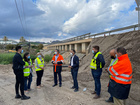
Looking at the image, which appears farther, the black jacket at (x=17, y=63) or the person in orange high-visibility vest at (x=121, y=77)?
the black jacket at (x=17, y=63)

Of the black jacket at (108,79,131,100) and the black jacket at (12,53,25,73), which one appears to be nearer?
the black jacket at (108,79,131,100)

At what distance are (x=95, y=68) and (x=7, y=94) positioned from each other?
4.29 m

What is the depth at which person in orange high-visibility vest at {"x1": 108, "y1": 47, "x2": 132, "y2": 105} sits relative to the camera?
Result: 112 inches

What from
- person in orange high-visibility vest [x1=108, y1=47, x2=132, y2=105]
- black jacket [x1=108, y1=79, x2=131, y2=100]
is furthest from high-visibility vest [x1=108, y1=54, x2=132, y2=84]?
black jacket [x1=108, y1=79, x2=131, y2=100]

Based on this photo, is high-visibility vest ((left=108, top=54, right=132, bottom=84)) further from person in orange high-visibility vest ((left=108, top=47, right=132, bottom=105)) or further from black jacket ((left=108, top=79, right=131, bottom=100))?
black jacket ((left=108, top=79, right=131, bottom=100))

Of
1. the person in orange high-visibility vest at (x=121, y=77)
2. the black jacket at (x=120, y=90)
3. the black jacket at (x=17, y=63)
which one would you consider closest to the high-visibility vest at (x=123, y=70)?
the person in orange high-visibility vest at (x=121, y=77)

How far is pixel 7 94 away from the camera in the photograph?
4.94 meters

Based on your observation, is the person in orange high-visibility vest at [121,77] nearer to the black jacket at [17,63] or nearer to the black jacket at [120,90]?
the black jacket at [120,90]

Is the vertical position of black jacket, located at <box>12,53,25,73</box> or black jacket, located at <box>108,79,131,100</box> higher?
black jacket, located at <box>12,53,25,73</box>

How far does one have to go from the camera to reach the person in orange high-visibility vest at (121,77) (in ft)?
9.32

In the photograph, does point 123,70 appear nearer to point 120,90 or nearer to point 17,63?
point 120,90

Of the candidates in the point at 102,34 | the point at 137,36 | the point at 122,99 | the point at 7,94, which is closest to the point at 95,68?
the point at 122,99

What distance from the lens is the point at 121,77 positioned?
2904 millimetres

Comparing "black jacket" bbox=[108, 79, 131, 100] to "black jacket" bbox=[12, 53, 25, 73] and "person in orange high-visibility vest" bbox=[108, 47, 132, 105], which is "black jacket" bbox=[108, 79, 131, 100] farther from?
"black jacket" bbox=[12, 53, 25, 73]
